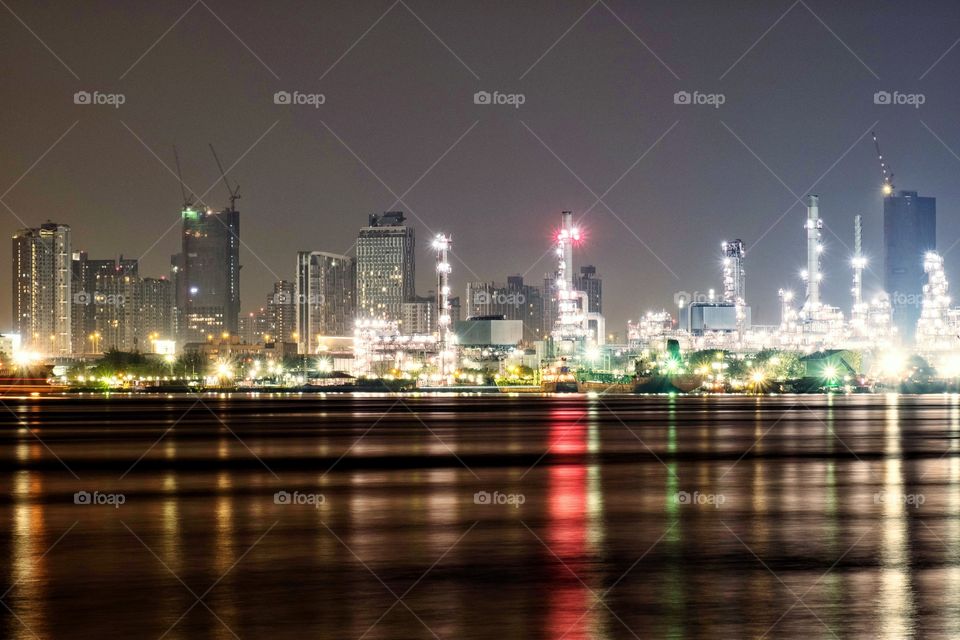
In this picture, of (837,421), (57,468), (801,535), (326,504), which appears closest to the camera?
(801,535)

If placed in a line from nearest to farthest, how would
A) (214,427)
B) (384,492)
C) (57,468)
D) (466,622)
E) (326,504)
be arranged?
(466,622)
(326,504)
(384,492)
(57,468)
(214,427)

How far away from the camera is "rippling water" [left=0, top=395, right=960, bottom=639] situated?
46.5 feet

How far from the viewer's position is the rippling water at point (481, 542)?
14.2 metres

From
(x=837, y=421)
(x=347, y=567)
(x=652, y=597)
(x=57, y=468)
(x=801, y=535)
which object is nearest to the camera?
(x=652, y=597)

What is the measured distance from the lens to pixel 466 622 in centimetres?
1392

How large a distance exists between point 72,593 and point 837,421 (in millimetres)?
51496

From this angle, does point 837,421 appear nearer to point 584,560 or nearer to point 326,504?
point 326,504

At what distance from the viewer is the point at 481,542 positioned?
19875 mm

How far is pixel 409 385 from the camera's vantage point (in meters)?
185

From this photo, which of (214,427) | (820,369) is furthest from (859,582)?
(820,369)

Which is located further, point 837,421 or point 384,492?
point 837,421

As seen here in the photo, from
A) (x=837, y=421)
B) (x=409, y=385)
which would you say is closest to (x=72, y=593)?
(x=837, y=421)

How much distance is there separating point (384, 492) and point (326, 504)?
2.58m

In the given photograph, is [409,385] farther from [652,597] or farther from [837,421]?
[652,597]
